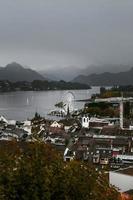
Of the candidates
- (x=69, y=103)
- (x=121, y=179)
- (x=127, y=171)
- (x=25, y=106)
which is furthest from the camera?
(x=25, y=106)

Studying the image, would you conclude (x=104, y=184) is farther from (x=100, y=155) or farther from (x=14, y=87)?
(x=14, y=87)

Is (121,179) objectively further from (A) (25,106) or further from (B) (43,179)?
(A) (25,106)

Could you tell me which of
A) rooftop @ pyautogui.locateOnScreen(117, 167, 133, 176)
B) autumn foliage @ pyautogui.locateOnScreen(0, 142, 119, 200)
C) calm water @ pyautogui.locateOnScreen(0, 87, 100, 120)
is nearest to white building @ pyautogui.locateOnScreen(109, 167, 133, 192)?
rooftop @ pyautogui.locateOnScreen(117, 167, 133, 176)

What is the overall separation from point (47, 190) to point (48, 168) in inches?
7.7

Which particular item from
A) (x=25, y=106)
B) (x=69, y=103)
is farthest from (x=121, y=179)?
(x=25, y=106)

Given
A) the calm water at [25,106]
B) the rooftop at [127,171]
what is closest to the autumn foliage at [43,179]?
the rooftop at [127,171]

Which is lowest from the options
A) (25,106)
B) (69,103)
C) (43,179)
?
(25,106)

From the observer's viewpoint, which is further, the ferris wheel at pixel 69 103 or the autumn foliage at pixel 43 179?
the ferris wheel at pixel 69 103

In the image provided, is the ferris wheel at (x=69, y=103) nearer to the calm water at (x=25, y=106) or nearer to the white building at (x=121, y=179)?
the calm water at (x=25, y=106)

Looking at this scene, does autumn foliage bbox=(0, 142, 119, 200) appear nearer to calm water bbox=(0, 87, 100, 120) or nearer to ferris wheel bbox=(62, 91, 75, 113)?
calm water bbox=(0, 87, 100, 120)

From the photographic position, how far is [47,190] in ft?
10.8

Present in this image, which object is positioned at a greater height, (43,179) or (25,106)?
(43,179)

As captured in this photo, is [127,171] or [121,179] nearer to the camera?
[121,179]

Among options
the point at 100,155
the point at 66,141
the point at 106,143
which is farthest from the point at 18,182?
the point at 66,141
